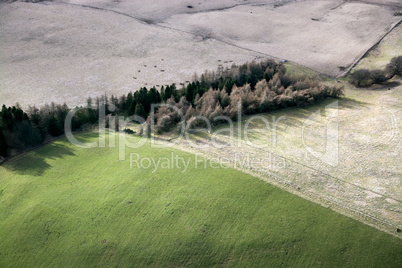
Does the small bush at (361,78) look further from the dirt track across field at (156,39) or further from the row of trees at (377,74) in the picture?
the dirt track across field at (156,39)

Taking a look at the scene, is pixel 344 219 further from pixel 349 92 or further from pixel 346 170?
pixel 349 92

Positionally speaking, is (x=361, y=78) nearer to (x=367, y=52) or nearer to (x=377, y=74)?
(x=377, y=74)

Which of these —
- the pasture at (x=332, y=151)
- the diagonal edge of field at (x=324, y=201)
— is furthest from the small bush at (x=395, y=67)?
the diagonal edge of field at (x=324, y=201)

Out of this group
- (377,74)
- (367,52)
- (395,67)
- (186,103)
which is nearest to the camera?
(186,103)

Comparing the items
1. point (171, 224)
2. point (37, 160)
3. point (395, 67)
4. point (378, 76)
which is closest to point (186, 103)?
point (37, 160)

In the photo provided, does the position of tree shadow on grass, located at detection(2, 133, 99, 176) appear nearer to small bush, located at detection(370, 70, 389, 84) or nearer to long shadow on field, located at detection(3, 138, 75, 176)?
long shadow on field, located at detection(3, 138, 75, 176)

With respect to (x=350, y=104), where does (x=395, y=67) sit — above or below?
above

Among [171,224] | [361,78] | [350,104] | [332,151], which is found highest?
[361,78]
